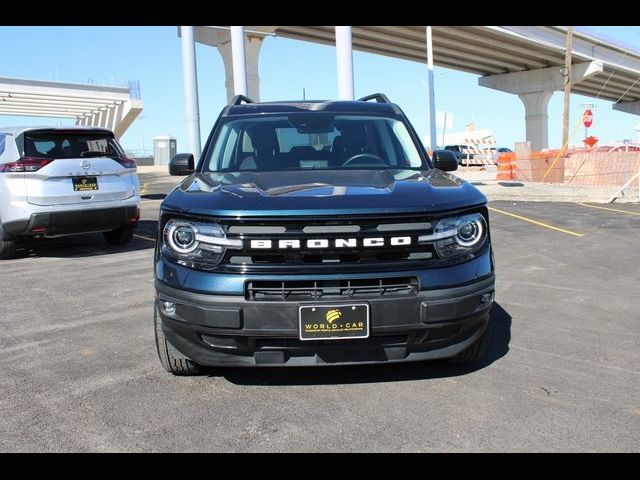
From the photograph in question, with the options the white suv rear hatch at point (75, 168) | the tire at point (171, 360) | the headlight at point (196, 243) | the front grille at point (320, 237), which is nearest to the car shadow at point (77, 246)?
the white suv rear hatch at point (75, 168)

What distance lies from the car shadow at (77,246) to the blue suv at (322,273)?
603 cm

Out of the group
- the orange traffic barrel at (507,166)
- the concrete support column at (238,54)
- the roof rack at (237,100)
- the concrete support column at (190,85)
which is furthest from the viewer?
the orange traffic barrel at (507,166)

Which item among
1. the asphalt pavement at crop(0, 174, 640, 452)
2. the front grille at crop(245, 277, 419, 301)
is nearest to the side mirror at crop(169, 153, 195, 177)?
the asphalt pavement at crop(0, 174, 640, 452)

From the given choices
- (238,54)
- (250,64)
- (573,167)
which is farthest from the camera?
(250,64)

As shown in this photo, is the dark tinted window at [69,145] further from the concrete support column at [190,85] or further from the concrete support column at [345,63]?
the concrete support column at [190,85]

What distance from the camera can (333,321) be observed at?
3.07m

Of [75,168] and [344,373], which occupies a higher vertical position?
[75,168]

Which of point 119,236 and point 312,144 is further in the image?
point 119,236

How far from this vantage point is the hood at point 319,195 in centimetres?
314

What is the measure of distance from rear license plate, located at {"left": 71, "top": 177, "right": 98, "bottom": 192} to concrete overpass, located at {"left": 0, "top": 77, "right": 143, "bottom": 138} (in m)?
42.0

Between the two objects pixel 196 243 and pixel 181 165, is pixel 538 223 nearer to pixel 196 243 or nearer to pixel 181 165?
pixel 181 165

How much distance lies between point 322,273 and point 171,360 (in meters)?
1.18

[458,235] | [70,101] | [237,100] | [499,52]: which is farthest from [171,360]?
[70,101]
